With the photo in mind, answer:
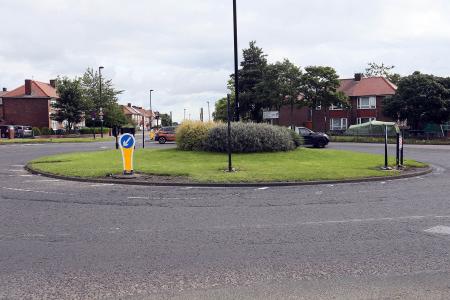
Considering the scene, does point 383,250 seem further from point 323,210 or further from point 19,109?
point 19,109

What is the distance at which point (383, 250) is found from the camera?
20.0 feet

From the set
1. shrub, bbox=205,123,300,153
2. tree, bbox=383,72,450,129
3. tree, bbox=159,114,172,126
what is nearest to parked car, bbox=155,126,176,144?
shrub, bbox=205,123,300,153

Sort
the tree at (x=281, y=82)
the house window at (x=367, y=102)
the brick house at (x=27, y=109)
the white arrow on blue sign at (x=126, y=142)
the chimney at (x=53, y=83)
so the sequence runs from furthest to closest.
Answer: the chimney at (x=53, y=83) < the brick house at (x=27, y=109) < the house window at (x=367, y=102) < the tree at (x=281, y=82) < the white arrow on blue sign at (x=126, y=142)

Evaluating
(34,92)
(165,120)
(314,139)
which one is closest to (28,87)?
(34,92)

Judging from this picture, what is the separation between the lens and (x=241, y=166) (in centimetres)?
1741

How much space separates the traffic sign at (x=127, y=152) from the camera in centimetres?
1497

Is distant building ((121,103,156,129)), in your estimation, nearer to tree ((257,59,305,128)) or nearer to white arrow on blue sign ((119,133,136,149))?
tree ((257,59,305,128))

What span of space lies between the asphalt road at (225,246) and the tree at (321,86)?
136ft

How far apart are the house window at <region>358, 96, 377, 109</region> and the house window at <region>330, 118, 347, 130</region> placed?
3021 mm

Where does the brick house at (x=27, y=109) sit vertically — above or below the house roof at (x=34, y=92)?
below

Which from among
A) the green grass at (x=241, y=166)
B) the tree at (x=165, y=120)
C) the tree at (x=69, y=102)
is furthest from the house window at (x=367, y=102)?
the tree at (x=165, y=120)

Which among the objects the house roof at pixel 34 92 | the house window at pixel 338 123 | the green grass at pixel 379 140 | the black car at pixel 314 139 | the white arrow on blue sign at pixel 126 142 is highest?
the house roof at pixel 34 92

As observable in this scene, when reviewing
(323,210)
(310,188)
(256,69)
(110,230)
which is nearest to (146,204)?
(110,230)

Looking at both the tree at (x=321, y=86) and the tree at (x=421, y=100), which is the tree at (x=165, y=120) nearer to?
the tree at (x=321, y=86)
